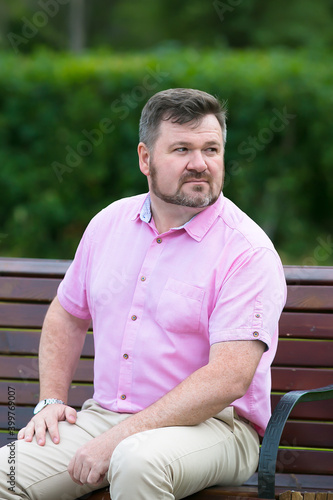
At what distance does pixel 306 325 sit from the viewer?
318 centimetres

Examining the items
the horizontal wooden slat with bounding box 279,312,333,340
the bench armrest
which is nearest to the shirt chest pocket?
the bench armrest

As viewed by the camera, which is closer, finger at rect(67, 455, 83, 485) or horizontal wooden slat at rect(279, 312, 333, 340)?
finger at rect(67, 455, 83, 485)

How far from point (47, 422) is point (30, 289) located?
0.78 m

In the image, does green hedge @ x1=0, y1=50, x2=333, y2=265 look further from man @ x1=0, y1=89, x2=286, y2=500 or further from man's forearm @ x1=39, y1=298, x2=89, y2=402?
man @ x1=0, y1=89, x2=286, y2=500

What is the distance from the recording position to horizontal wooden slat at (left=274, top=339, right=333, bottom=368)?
317 centimetres

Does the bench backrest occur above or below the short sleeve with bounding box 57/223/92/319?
below

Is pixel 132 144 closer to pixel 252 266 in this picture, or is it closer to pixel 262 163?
pixel 262 163

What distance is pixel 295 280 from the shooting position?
3.22 meters

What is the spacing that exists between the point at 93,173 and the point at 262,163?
70.9 inches

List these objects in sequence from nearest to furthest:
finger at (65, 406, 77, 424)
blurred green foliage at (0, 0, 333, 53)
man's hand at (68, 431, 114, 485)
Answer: man's hand at (68, 431, 114, 485)
finger at (65, 406, 77, 424)
blurred green foliage at (0, 0, 333, 53)

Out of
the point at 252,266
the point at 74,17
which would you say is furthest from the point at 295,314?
the point at 74,17

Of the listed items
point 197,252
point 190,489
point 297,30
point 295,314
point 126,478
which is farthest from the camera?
point 297,30

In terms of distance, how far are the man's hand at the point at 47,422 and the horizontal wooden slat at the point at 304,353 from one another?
92 centimetres

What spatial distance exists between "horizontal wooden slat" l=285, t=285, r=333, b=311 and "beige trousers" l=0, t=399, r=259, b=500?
635 millimetres
